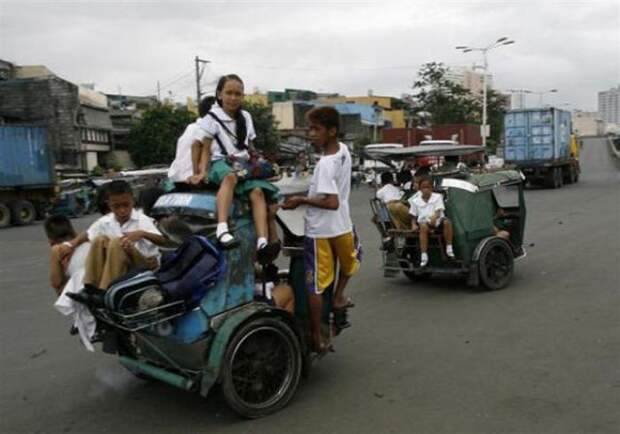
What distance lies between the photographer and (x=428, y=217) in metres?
7.61

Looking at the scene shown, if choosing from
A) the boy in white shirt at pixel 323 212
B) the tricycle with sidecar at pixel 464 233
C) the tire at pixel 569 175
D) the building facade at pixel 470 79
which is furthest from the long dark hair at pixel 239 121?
the building facade at pixel 470 79

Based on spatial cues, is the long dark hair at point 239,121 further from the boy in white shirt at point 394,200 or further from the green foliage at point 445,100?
the green foliage at point 445,100

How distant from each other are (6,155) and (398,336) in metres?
19.5

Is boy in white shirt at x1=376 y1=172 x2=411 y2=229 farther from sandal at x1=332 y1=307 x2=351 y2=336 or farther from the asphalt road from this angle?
sandal at x1=332 y1=307 x2=351 y2=336

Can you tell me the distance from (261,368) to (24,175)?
20.5 meters

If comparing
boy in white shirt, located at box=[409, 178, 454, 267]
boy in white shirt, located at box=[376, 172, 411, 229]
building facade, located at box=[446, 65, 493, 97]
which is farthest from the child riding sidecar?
building facade, located at box=[446, 65, 493, 97]

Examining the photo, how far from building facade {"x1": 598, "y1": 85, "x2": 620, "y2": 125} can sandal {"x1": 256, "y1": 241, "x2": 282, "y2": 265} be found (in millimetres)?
186757

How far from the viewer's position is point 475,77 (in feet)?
293

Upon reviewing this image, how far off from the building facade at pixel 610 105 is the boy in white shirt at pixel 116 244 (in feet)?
614

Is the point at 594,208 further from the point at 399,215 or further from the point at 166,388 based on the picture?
the point at 166,388

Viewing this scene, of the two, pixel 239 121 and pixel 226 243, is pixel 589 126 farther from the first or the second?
pixel 226 243

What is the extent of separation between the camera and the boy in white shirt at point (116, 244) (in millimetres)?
4008

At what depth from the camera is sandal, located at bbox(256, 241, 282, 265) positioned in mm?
4148

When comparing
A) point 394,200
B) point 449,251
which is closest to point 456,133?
point 394,200
